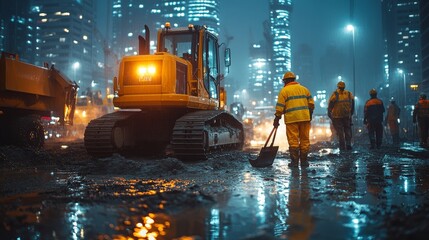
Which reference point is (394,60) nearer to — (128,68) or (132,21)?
(132,21)

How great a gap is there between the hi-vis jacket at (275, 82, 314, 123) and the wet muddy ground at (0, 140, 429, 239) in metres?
1.53

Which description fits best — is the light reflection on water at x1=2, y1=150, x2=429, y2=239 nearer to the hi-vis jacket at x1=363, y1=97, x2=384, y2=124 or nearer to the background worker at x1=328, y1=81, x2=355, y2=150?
the background worker at x1=328, y1=81, x2=355, y2=150

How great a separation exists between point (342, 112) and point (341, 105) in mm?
235

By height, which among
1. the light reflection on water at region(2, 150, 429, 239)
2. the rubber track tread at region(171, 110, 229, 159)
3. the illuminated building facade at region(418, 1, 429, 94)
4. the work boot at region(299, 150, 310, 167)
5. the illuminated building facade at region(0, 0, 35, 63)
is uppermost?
the illuminated building facade at region(0, 0, 35, 63)

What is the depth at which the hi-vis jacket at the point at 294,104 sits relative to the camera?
8.27 metres

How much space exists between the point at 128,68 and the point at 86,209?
6368 millimetres

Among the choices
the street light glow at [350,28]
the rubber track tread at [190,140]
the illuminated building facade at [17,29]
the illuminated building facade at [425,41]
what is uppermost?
the illuminated building facade at [17,29]

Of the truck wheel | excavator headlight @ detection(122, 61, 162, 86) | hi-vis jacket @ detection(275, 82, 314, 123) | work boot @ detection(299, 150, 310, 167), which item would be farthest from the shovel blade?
the truck wheel

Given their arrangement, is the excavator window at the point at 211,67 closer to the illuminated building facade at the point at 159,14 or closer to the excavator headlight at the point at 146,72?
the excavator headlight at the point at 146,72

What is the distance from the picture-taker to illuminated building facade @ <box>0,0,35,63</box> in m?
A: 122

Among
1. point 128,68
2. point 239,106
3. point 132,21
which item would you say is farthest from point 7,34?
point 128,68

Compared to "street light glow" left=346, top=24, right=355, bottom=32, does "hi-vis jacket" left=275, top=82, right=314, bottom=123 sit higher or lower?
lower

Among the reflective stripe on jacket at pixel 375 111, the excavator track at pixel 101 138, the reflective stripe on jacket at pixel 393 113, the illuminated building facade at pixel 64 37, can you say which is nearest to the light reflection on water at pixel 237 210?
the excavator track at pixel 101 138

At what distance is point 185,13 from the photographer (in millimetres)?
191000
